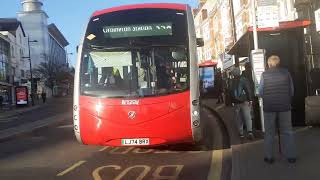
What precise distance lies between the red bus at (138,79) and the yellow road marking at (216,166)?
556 mm

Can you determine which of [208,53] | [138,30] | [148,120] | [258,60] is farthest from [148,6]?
[208,53]

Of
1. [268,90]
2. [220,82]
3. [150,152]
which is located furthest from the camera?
[220,82]

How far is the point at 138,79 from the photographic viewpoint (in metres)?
12.2

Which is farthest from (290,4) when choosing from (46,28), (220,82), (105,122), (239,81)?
(46,28)

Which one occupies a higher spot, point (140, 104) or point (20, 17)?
point (20, 17)

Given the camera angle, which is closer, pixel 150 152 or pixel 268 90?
pixel 268 90

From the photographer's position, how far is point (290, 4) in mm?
35000

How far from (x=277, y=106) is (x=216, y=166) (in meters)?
1.68

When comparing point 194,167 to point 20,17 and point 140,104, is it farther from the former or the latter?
point 20,17

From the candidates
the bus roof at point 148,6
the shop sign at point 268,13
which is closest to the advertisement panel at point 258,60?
the shop sign at point 268,13

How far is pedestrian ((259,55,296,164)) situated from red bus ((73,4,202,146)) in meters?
2.41

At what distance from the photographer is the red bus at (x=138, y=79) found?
1188cm

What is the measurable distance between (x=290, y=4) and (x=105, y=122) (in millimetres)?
Answer: 25389

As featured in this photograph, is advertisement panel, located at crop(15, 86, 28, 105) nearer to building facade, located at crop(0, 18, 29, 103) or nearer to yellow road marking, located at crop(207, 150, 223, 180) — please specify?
building facade, located at crop(0, 18, 29, 103)
